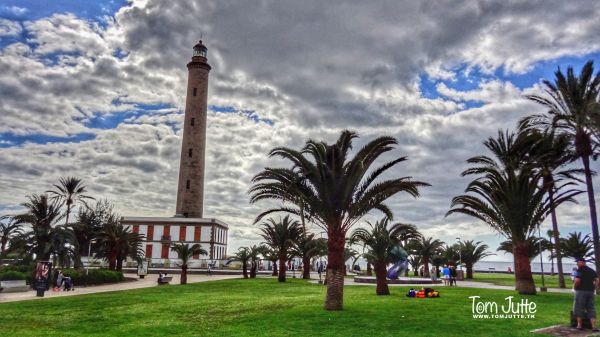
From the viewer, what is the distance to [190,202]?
59.7m

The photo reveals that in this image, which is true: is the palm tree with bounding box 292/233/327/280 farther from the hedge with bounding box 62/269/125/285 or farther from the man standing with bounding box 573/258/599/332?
the man standing with bounding box 573/258/599/332

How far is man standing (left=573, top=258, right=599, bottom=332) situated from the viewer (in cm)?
1074

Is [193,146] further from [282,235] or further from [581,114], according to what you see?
[581,114]

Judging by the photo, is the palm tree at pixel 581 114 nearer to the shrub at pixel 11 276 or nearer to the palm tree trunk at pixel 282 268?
the palm tree trunk at pixel 282 268

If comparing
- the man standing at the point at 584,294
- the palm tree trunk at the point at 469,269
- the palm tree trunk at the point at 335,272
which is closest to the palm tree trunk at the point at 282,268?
the palm tree trunk at the point at 335,272

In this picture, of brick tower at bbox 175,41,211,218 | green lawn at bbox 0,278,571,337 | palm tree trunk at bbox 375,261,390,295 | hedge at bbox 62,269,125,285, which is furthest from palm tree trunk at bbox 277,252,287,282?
brick tower at bbox 175,41,211,218

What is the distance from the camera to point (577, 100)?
23.3 meters

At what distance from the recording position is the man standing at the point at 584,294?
35.2 feet

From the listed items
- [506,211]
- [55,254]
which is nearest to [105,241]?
[55,254]

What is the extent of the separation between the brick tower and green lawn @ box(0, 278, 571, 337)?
134ft

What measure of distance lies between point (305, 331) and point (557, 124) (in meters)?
20.2

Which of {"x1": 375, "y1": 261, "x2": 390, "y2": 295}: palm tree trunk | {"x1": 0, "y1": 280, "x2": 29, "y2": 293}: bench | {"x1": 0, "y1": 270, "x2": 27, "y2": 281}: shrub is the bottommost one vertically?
{"x1": 0, "y1": 280, "x2": 29, "y2": 293}: bench

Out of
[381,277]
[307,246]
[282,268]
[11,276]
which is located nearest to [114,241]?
[11,276]

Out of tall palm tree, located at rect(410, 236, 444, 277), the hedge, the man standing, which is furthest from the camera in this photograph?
tall palm tree, located at rect(410, 236, 444, 277)
